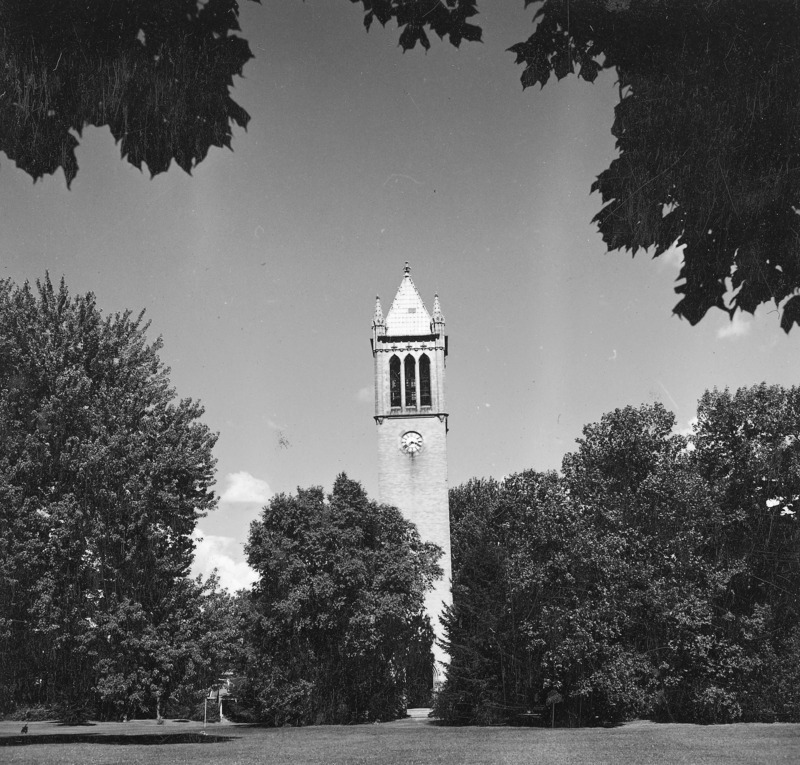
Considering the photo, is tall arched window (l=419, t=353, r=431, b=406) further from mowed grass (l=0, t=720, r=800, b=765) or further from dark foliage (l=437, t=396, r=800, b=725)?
mowed grass (l=0, t=720, r=800, b=765)

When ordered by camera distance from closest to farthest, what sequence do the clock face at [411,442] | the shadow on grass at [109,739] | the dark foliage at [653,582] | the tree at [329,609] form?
the shadow on grass at [109,739] → the dark foliage at [653,582] → the tree at [329,609] → the clock face at [411,442]

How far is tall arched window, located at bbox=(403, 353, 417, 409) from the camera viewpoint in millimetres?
55281

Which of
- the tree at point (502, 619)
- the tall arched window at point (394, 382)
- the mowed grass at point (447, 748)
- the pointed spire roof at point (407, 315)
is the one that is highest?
the pointed spire roof at point (407, 315)

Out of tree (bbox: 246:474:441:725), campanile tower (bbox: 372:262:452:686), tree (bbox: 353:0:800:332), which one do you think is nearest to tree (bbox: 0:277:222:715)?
tree (bbox: 353:0:800:332)

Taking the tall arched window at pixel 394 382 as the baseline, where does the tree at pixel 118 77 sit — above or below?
below

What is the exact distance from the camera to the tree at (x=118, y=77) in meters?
5.68

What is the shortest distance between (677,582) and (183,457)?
20.2 m

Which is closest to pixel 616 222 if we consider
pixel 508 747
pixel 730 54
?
pixel 730 54

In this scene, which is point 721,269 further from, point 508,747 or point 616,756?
point 508,747

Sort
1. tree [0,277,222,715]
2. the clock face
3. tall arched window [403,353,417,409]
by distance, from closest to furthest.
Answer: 1. tree [0,277,222,715]
2. the clock face
3. tall arched window [403,353,417,409]

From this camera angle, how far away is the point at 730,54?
5.64 metres

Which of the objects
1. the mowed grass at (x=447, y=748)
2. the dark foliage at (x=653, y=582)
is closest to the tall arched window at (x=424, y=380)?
the dark foliage at (x=653, y=582)

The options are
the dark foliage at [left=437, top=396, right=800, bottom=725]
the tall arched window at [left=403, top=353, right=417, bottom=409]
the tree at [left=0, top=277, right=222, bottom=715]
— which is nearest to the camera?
the tree at [left=0, top=277, right=222, bottom=715]

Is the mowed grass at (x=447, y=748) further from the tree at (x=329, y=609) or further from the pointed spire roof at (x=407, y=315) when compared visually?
the pointed spire roof at (x=407, y=315)
